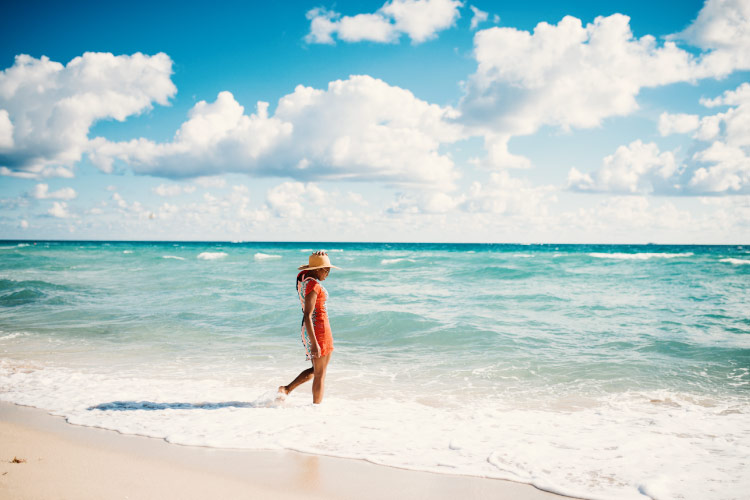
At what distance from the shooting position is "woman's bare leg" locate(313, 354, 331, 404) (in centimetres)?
543

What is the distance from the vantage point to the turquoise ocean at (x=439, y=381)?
14.5 feet

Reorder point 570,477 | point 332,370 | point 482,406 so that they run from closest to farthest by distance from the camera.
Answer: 1. point 570,477
2. point 482,406
3. point 332,370

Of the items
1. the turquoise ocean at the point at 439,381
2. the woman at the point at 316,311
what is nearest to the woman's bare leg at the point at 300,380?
the woman at the point at 316,311

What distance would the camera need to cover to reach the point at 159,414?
5402mm

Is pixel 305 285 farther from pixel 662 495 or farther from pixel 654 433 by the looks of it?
pixel 654 433

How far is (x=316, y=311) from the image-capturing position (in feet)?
17.6

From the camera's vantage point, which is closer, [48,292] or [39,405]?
[39,405]

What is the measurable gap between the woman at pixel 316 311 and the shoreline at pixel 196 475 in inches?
50.6

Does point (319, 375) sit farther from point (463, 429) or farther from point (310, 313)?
point (463, 429)

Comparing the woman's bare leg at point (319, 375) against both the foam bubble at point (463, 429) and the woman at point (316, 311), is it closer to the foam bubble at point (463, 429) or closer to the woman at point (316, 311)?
the woman at point (316, 311)

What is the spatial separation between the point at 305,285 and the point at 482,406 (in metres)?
3.05

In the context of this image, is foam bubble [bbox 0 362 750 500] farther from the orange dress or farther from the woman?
the orange dress

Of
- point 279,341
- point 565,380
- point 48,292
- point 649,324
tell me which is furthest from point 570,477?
point 48,292

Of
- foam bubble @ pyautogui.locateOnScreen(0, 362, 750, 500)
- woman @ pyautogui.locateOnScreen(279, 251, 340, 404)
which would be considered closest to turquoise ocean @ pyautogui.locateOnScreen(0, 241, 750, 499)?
foam bubble @ pyautogui.locateOnScreen(0, 362, 750, 500)
